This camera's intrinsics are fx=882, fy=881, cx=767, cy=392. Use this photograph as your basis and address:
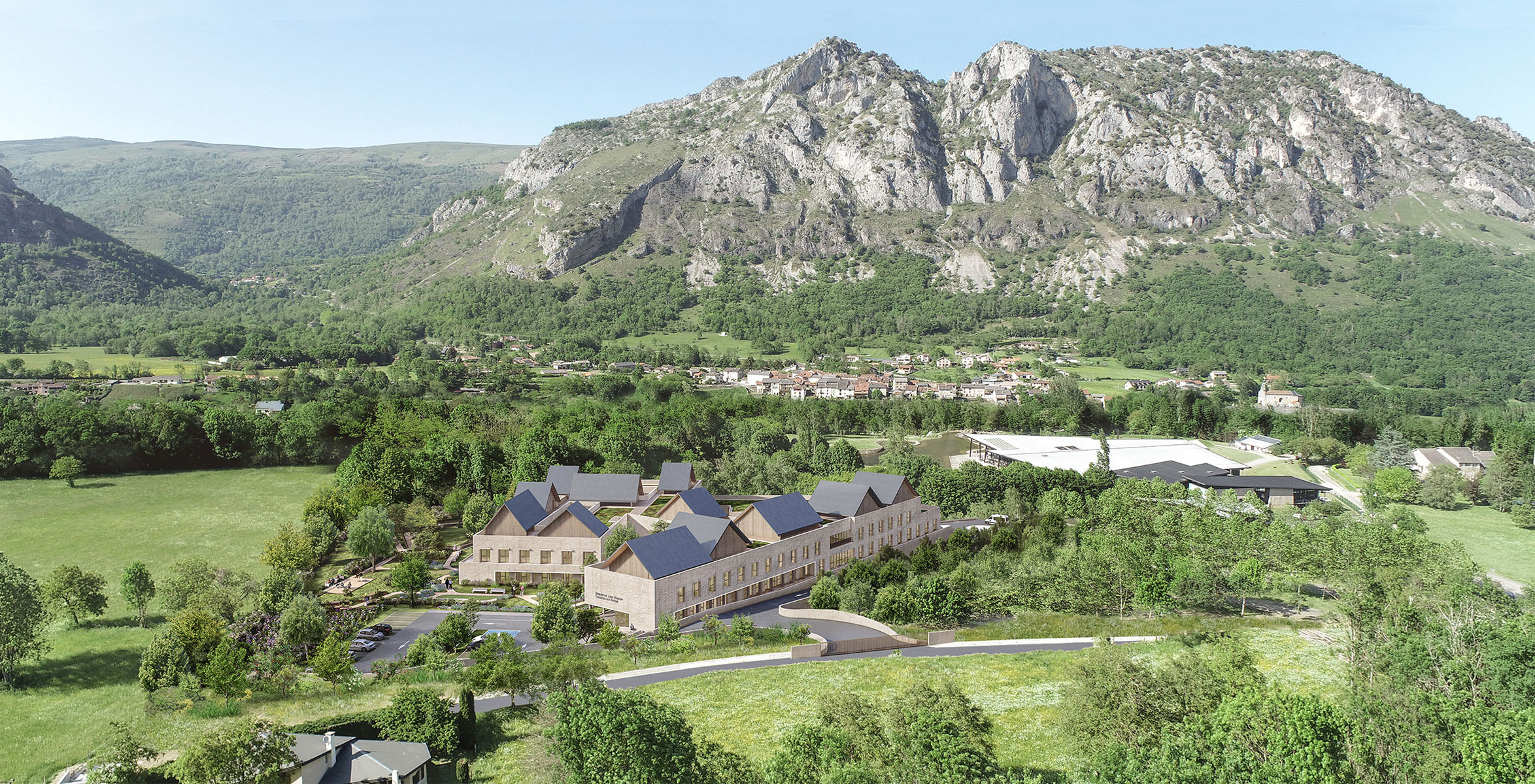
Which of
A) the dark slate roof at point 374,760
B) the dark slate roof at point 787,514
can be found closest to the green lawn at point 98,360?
the dark slate roof at point 787,514

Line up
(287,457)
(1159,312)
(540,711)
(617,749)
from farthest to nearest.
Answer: (1159,312)
(287,457)
(540,711)
(617,749)

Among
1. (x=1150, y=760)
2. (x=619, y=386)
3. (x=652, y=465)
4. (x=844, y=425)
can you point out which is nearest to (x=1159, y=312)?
(x=844, y=425)

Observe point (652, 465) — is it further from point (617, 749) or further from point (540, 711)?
point (617, 749)

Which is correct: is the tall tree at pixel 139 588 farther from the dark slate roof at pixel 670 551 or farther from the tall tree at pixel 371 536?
the dark slate roof at pixel 670 551

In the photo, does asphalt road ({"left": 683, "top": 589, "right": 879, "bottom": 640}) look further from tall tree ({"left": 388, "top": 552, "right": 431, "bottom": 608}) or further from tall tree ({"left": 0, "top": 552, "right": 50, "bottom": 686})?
tall tree ({"left": 0, "top": 552, "right": 50, "bottom": 686})

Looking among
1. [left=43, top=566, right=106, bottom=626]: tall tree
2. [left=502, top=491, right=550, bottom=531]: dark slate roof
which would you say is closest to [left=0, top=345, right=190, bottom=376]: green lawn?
[left=43, top=566, right=106, bottom=626]: tall tree

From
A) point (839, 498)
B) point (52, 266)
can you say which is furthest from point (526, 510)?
point (52, 266)
